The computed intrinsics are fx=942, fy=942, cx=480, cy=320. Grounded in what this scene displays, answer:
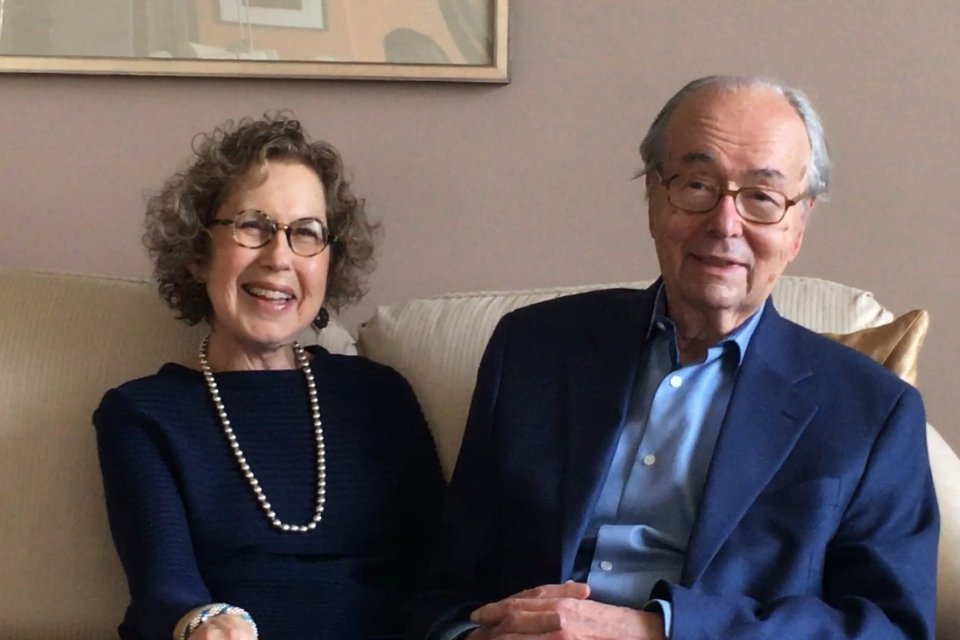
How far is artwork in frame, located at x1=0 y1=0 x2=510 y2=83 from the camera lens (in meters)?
1.94

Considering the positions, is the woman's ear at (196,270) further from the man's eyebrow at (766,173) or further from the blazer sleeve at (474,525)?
the man's eyebrow at (766,173)

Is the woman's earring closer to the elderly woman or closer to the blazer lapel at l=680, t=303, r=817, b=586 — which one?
the elderly woman

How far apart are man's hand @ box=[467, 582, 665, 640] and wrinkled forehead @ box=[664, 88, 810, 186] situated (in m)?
0.59

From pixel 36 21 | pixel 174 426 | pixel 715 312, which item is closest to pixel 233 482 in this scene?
pixel 174 426

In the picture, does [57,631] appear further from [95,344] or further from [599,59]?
[599,59]

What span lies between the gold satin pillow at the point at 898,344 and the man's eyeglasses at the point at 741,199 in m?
0.31

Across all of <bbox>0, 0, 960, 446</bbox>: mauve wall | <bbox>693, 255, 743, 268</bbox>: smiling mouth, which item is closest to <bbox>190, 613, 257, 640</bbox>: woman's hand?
<bbox>693, 255, 743, 268</bbox>: smiling mouth

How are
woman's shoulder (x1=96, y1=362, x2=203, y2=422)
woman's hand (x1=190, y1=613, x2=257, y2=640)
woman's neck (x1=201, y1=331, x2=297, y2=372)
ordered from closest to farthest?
woman's hand (x1=190, y1=613, x2=257, y2=640), woman's shoulder (x1=96, y1=362, x2=203, y2=422), woman's neck (x1=201, y1=331, x2=297, y2=372)

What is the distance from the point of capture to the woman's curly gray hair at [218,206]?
1.57 m

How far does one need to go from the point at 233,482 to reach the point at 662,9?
1.27 meters

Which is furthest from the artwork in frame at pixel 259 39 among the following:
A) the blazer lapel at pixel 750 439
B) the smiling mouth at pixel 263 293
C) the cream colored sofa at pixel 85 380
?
the blazer lapel at pixel 750 439

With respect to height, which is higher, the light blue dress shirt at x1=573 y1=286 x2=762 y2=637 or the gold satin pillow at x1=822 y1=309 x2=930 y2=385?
the gold satin pillow at x1=822 y1=309 x2=930 y2=385

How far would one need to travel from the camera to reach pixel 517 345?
1.41 metres

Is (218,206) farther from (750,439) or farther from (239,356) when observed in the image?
(750,439)
